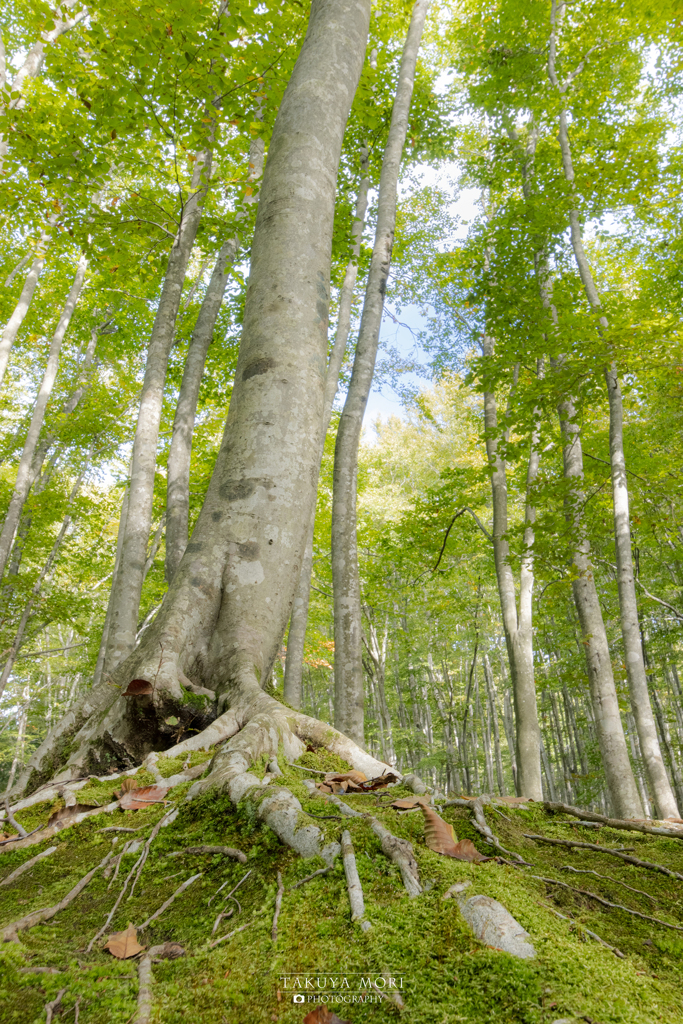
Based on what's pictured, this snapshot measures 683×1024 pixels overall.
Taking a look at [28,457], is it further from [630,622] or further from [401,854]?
[401,854]

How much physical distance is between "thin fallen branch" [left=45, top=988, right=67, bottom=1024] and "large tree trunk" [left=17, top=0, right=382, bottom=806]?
100 centimetres

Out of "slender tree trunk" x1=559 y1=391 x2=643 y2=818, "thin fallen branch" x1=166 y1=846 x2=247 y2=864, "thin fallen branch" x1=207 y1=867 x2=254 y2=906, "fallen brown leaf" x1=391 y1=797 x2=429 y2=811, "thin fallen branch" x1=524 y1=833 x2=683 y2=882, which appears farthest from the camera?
"slender tree trunk" x1=559 y1=391 x2=643 y2=818

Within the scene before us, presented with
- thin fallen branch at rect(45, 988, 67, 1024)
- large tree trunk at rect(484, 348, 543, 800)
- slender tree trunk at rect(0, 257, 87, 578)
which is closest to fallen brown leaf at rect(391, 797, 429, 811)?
thin fallen branch at rect(45, 988, 67, 1024)

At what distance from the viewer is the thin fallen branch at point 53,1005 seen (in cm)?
103

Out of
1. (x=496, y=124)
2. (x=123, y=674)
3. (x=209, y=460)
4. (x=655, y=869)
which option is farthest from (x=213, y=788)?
(x=496, y=124)

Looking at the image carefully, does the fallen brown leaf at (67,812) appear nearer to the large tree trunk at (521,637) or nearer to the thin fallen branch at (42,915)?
the thin fallen branch at (42,915)

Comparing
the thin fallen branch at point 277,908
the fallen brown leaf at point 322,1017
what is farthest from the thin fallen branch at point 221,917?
the fallen brown leaf at point 322,1017

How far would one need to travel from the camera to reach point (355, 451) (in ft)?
23.9

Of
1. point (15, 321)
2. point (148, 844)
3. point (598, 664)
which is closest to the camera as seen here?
point (148, 844)

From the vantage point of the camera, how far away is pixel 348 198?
1263cm

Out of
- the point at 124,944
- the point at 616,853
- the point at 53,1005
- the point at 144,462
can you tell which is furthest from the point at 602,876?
the point at 144,462

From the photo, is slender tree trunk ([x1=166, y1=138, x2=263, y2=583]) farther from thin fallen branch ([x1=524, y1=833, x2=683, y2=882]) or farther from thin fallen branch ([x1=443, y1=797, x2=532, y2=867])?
thin fallen branch ([x1=524, y1=833, x2=683, y2=882])

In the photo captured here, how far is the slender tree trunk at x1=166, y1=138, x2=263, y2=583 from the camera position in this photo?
647 centimetres

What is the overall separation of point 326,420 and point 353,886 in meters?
7.24
